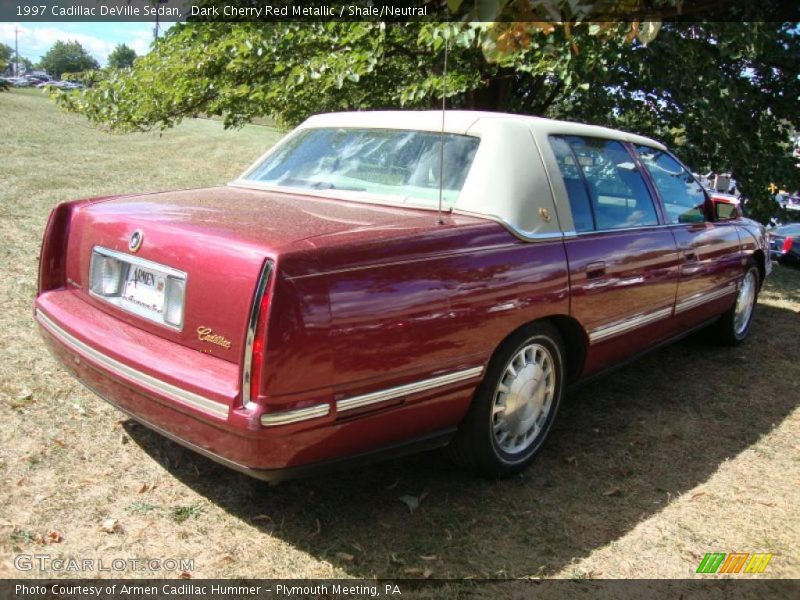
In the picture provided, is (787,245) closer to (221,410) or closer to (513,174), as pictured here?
(513,174)

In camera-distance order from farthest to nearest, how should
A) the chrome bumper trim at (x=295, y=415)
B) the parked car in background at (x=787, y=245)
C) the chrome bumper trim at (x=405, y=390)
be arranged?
the parked car in background at (x=787, y=245) < the chrome bumper trim at (x=405, y=390) < the chrome bumper trim at (x=295, y=415)

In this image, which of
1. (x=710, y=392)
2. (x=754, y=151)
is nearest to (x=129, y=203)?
(x=710, y=392)

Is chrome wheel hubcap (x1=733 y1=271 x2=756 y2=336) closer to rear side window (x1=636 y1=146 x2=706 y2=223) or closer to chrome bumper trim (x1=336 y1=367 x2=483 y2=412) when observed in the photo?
rear side window (x1=636 y1=146 x2=706 y2=223)

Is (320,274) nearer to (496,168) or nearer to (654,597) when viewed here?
(496,168)

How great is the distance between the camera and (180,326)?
2.64 meters

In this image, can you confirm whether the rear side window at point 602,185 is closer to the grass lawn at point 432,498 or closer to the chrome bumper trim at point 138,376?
the grass lawn at point 432,498

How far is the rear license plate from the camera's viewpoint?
108 inches

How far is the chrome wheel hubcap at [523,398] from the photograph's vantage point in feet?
10.7

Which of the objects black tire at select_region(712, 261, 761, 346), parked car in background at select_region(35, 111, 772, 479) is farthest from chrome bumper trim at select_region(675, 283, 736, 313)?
black tire at select_region(712, 261, 761, 346)

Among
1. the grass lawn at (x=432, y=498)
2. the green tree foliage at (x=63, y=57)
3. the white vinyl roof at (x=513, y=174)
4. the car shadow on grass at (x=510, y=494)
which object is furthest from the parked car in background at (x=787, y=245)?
the green tree foliage at (x=63, y=57)

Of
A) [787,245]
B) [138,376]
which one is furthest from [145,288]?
[787,245]

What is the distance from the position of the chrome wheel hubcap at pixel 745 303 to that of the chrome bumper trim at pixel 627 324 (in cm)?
178

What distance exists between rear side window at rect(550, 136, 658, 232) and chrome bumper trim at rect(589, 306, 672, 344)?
0.52 metres

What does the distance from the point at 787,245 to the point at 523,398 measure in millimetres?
10465
